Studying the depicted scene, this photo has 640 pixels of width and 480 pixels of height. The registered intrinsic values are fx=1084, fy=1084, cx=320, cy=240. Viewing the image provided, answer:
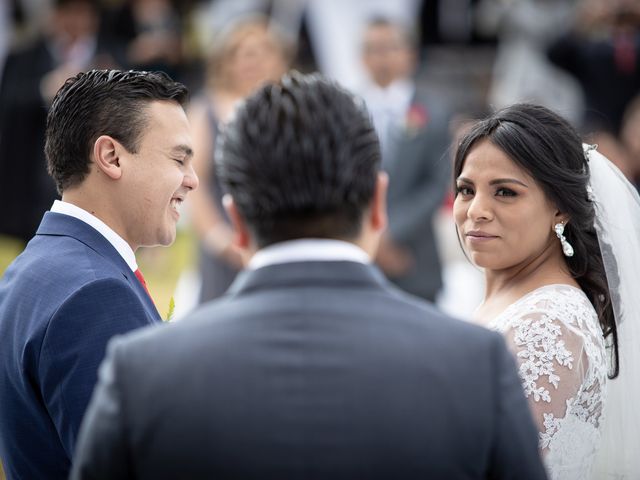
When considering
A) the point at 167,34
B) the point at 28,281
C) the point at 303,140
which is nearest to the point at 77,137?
the point at 28,281

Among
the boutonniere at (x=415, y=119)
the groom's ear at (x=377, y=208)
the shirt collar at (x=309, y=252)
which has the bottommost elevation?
the boutonniere at (x=415, y=119)

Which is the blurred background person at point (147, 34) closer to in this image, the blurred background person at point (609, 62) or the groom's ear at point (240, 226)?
the blurred background person at point (609, 62)

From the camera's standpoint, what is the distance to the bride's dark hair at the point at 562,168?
3.39 meters

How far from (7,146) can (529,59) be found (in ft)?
18.3

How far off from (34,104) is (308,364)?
802 cm

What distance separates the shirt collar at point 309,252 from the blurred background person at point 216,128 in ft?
15.4

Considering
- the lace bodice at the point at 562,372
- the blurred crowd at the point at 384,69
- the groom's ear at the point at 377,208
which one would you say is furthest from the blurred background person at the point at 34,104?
the groom's ear at the point at 377,208

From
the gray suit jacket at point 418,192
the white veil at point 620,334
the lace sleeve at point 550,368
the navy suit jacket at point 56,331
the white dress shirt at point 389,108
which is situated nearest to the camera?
the navy suit jacket at point 56,331

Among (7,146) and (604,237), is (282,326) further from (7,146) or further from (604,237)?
(7,146)

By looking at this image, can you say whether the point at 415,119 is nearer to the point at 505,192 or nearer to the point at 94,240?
the point at 505,192

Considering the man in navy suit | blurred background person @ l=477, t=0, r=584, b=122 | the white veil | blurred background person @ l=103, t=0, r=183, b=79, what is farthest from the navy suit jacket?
blurred background person @ l=477, t=0, r=584, b=122

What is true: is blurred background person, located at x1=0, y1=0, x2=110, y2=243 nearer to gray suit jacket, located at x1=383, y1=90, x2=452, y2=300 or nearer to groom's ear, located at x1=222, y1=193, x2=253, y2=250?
gray suit jacket, located at x1=383, y1=90, x2=452, y2=300

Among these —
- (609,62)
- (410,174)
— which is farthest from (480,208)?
(609,62)

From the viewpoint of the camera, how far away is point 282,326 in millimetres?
1978
